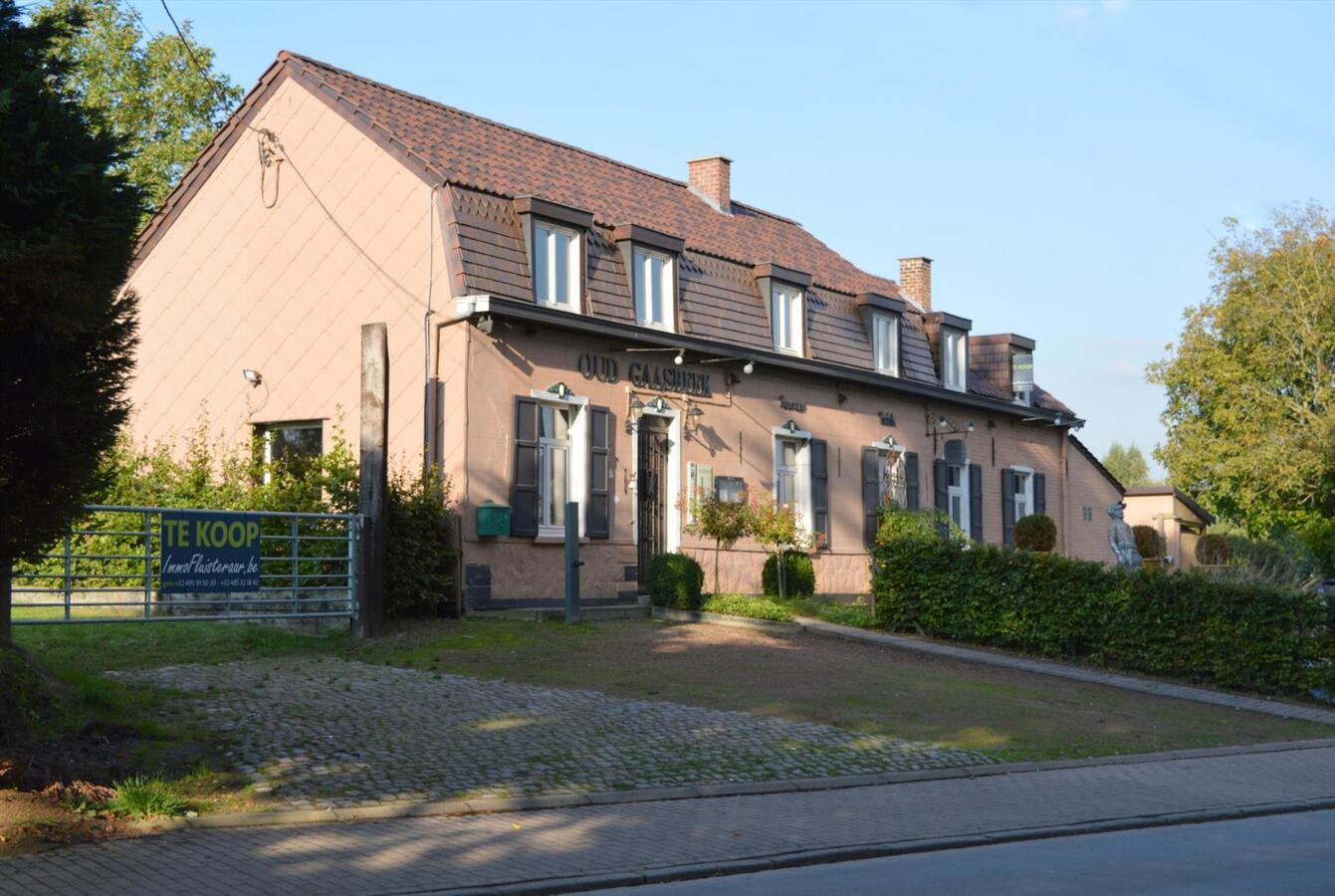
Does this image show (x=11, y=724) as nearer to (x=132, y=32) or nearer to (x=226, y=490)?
(x=226, y=490)

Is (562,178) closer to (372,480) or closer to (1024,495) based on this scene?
(372,480)

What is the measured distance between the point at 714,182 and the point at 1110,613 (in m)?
13.1

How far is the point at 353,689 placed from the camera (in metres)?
12.8

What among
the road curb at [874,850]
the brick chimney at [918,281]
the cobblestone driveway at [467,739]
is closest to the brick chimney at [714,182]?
the brick chimney at [918,281]

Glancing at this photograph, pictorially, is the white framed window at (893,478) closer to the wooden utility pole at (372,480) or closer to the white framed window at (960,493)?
the white framed window at (960,493)

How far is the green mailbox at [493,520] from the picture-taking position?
62.5 ft

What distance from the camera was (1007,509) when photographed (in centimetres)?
3141

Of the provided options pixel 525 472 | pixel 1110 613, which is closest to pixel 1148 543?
pixel 1110 613

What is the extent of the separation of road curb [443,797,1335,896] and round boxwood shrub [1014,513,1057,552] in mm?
19236

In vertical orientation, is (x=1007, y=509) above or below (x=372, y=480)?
above

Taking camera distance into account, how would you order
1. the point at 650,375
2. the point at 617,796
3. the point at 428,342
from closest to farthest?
the point at 617,796 → the point at 428,342 → the point at 650,375

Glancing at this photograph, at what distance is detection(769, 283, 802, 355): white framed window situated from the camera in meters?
24.8

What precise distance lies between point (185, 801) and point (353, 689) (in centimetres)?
415

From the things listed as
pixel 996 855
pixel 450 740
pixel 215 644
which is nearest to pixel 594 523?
pixel 215 644
